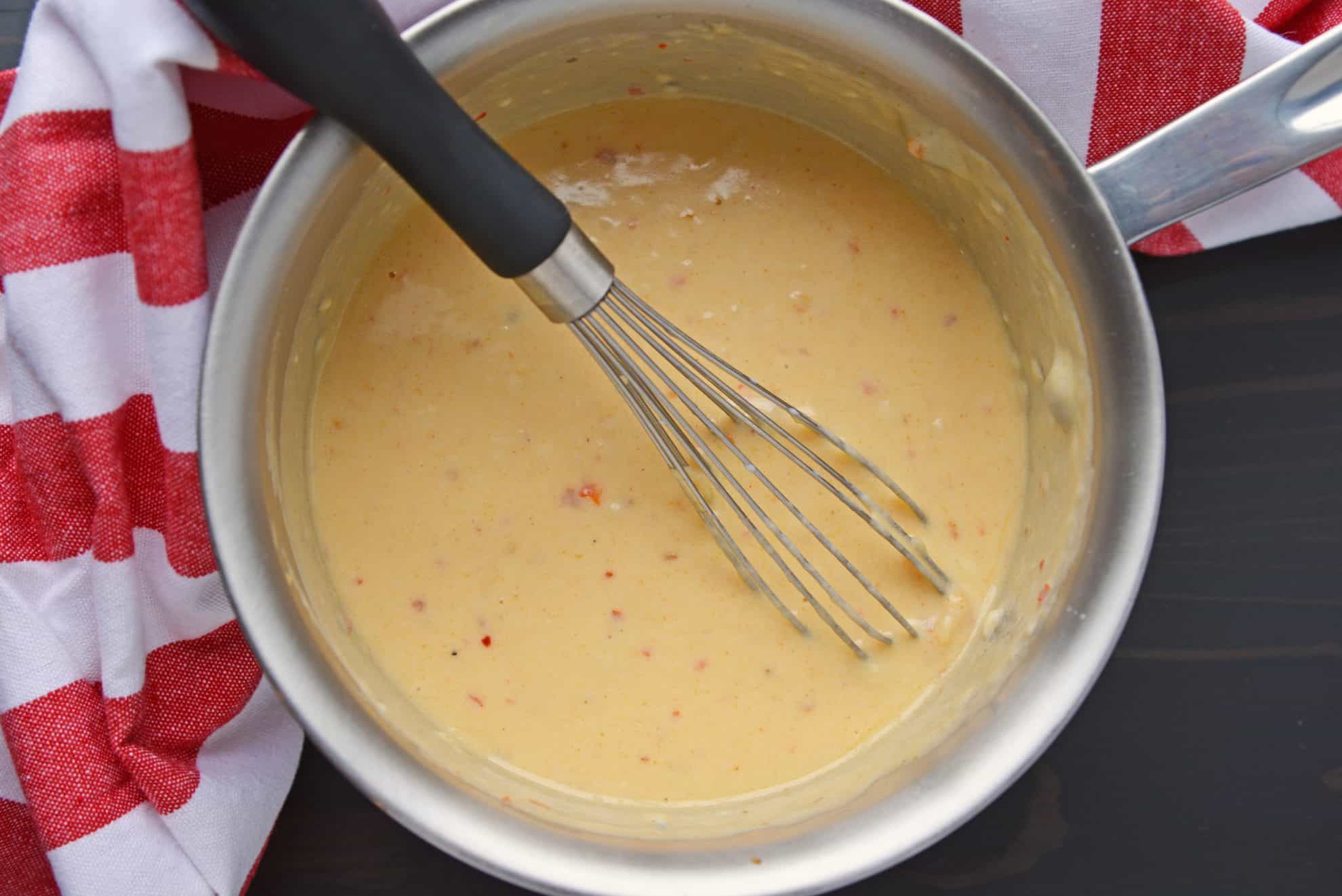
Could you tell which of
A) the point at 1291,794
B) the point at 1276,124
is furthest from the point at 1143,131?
the point at 1291,794

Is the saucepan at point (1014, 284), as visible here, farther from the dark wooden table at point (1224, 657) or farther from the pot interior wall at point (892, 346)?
the dark wooden table at point (1224, 657)

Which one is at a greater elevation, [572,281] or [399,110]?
[399,110]

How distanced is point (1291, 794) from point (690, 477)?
549 millimetres

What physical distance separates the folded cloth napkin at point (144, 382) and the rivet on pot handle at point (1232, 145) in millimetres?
142

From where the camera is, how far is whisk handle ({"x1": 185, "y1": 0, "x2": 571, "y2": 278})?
1.82ft

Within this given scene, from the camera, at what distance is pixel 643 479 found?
798 millimetres

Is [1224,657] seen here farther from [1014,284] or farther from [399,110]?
[399,110]

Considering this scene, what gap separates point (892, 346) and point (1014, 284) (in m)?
0.10

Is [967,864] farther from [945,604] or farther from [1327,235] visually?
[1327,235]

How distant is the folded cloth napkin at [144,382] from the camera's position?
674 millimetres

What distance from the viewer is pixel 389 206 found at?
2.53 feet

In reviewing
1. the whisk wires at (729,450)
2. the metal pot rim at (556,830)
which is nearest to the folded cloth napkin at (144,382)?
the metal pot rim at (556,830)

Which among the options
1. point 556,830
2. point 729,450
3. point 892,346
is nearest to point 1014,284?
point 892,346

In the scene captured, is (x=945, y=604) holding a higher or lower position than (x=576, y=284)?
lower
